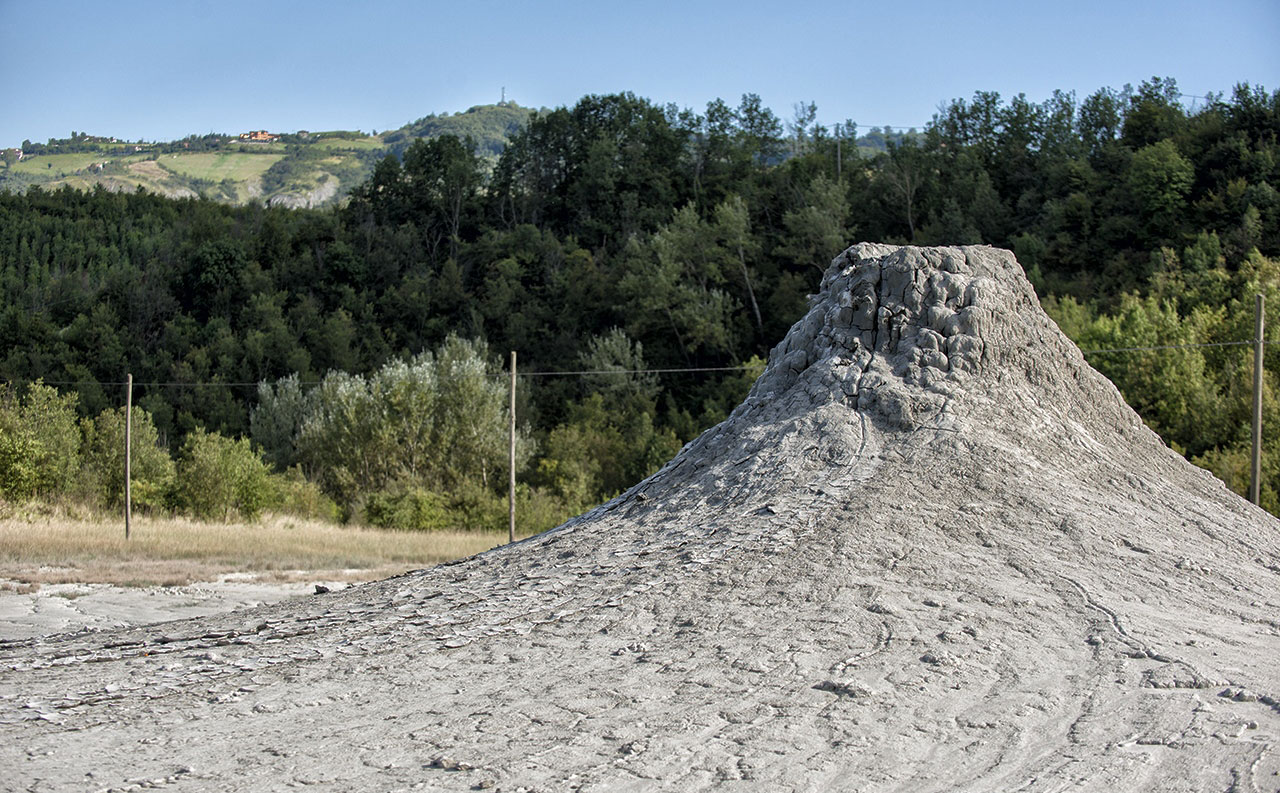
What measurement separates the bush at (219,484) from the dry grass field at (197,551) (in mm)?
2186

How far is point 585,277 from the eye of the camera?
59.2m

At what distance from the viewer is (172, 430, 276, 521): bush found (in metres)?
30.6

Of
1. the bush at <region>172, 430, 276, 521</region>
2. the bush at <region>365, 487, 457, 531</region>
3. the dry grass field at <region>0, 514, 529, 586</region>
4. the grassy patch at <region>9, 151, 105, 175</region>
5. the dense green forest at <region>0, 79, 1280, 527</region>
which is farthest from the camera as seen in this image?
the grassy patch at <region>9, 151, 105, 175</region>

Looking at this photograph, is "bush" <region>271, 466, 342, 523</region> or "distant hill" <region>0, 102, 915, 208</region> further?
"distant hill" <region>0, 102, 915, 208</region>

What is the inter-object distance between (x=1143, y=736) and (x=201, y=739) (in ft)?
19.6

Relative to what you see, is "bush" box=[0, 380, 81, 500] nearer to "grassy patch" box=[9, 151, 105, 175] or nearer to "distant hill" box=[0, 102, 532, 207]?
"distant hill" box=[0, 102, 532, 207]

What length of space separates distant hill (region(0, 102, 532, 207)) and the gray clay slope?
265 ft

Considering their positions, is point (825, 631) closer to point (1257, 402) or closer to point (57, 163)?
point (1257, 402)

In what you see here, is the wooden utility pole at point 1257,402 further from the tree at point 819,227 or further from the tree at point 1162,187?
the tree at point 819,227

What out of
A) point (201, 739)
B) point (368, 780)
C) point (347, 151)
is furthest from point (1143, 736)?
point (347, 151)

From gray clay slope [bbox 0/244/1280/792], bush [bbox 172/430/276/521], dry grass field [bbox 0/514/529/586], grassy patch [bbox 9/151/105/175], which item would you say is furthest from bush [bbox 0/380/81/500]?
grassy patch [bbox 9/151/105/175]

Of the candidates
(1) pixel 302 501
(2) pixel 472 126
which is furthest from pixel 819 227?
(2) pixel 472 126

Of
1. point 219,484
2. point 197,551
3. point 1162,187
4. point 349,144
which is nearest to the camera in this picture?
point 197,551

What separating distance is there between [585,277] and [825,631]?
2025 inches
